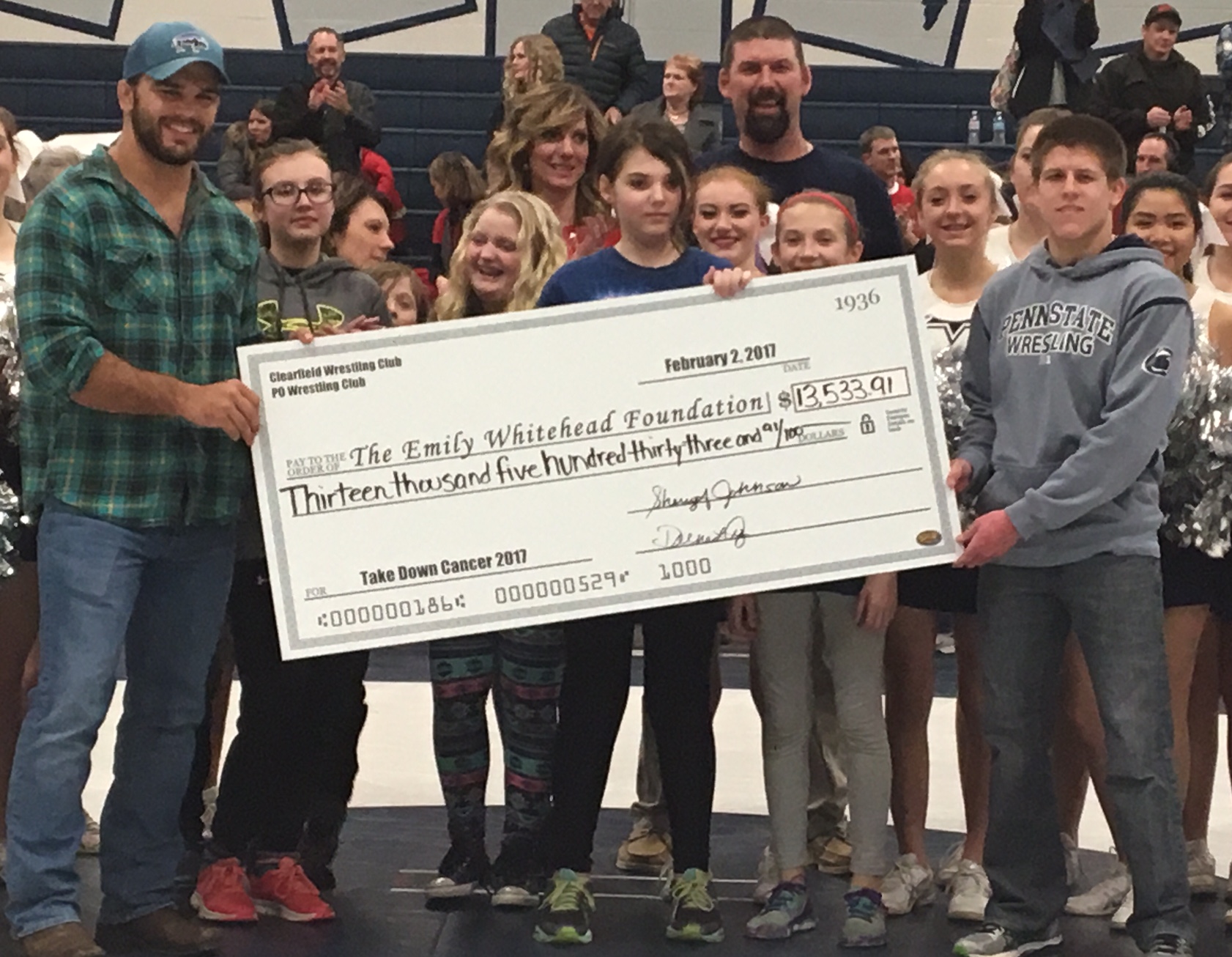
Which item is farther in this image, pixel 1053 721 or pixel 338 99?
pixel 338 99

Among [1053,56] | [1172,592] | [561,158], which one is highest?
[1053,56]

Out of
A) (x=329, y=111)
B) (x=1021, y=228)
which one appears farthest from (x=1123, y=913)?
(x=329, y=111)

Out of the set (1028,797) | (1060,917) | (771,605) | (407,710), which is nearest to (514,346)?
(771,605)

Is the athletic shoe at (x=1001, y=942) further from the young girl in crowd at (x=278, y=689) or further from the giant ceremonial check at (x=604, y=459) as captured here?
the young girl in crowd at (x=278, y=689)

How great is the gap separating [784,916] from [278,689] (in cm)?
121

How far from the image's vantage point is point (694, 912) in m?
3.80

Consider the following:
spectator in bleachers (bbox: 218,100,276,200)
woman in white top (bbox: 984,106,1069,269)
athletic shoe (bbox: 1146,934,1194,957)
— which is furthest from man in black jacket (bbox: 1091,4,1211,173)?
athletic shoe (bbox: 1146,934,1194,957)

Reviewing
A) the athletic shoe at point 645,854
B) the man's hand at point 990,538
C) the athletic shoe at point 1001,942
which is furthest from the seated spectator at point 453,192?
the athletic shoe at point 1001,942

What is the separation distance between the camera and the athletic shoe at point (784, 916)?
3.85 meters

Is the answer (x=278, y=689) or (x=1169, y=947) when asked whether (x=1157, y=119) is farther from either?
(x=278, y=689)

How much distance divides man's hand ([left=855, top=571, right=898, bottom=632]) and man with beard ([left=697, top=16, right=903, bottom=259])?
97 cm

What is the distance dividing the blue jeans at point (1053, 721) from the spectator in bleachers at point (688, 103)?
5.73 m

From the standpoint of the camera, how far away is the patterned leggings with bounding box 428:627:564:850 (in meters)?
4.00

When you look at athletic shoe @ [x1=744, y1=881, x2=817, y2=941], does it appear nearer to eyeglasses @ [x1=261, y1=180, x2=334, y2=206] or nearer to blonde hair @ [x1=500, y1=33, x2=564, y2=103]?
eyeglasses @ [x1=261, y1=180, x2=334, y2=206]
